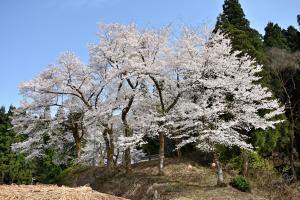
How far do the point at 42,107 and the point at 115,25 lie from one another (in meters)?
9.02

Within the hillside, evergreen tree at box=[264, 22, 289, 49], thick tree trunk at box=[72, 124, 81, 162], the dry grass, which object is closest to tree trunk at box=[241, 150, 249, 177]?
the hillside

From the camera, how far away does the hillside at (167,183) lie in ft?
56.5

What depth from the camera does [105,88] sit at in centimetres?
2548

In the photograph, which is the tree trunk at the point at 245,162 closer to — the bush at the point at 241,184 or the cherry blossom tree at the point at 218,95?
the cherry blossom tree at the point at 218,95

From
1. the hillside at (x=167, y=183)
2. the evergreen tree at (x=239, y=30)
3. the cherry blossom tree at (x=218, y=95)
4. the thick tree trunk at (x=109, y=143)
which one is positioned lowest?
the hillside at (x=167, y=183)

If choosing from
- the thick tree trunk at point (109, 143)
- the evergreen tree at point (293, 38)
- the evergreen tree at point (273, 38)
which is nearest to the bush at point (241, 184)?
the thick tree trunk at point (109, 143)

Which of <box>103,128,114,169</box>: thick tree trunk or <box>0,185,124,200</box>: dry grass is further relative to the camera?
<box>103,128,114,169</box>: thick tree trunk

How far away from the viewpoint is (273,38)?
3669 centimetres

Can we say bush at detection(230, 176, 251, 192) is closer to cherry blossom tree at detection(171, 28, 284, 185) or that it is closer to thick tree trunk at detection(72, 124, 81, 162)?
cherry blossom tree at detection(171, 28, 284, 185)

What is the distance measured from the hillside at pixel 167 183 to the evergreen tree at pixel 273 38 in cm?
1722

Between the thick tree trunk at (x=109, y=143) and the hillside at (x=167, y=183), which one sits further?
the thick tree trunk at (x=109, y=143)

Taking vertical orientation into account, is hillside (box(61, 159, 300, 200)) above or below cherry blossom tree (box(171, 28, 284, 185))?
below

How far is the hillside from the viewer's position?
17.2 m

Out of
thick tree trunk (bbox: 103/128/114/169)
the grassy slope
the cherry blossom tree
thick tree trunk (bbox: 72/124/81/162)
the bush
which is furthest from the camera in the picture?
thick tree trunk (bbox: 72/124/81/162)
